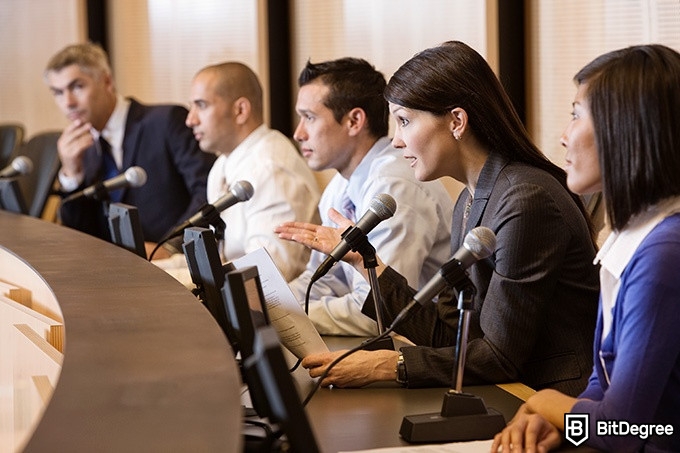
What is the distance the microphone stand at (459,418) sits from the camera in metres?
1.67

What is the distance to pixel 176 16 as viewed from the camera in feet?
19.4

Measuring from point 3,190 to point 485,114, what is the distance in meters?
2.42

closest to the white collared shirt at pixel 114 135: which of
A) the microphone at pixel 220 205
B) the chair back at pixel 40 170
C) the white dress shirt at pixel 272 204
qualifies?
the chair back at pixel 40 170

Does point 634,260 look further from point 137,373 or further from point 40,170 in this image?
point 40,170

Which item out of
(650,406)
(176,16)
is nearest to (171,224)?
(176,16)

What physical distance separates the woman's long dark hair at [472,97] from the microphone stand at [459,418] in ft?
2.28

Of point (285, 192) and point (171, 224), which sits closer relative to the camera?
point (285, 192)

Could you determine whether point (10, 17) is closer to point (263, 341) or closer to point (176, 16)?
point (176, 16)

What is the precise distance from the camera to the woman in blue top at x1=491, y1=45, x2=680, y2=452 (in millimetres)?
1524

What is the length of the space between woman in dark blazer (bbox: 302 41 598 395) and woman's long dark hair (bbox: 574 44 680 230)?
431mm

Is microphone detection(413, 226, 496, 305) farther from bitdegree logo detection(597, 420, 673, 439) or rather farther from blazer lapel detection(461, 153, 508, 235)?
blazer lapel detection(461, 153, 508, 235)

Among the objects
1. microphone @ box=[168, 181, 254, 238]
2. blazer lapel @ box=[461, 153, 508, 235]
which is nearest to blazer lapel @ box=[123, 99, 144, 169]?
microphone @ box=[168, 181, 254, 238]

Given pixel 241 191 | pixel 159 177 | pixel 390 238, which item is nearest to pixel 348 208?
pixel 390 238

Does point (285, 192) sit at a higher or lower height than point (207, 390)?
lower
